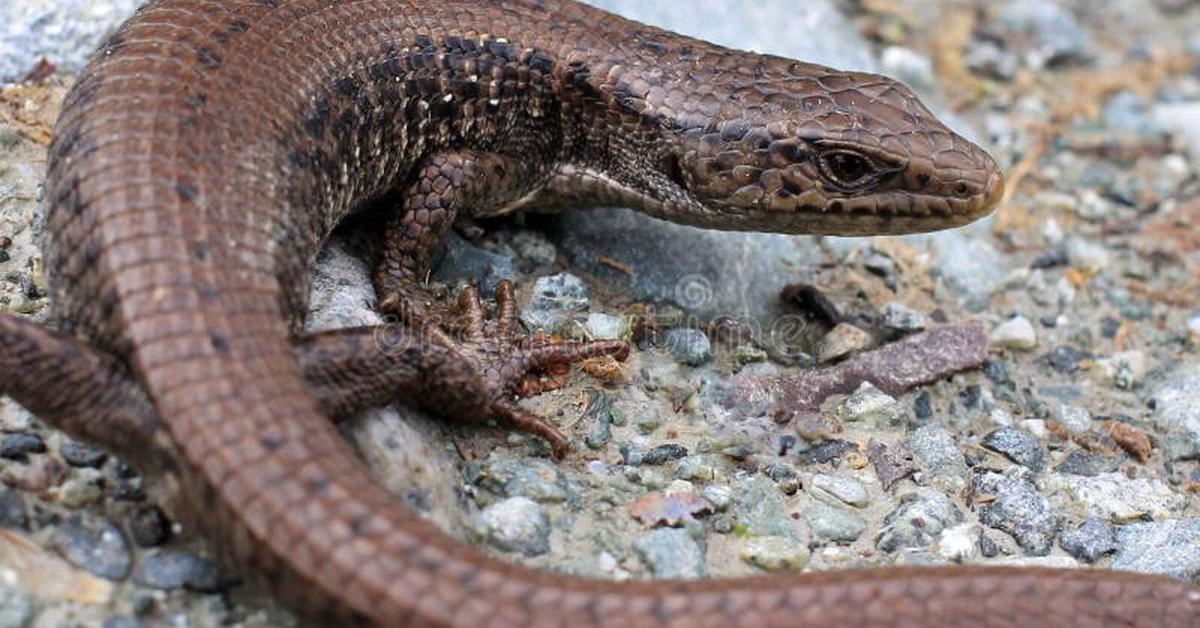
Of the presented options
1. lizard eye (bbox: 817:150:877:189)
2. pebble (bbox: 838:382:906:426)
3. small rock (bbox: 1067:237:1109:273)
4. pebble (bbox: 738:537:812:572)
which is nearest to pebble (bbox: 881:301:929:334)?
pebble (bbox: 838:382:906:426)

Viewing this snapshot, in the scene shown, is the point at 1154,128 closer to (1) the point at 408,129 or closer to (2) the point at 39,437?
(1) the point at 408,129

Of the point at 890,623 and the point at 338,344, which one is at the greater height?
the point at 338,344

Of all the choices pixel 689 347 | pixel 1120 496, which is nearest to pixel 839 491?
pixel 689 347

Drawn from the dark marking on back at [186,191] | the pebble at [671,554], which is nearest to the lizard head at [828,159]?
the pebble at [671,554]

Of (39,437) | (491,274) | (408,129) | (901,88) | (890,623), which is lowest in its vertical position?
(39,437)

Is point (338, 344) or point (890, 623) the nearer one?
point (890, 623)

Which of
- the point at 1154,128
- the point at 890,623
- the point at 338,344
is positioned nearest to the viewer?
the point at 890,623

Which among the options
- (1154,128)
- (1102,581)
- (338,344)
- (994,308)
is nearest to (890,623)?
(1102,581)

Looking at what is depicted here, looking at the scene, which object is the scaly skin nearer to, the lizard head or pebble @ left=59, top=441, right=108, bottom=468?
the lizard head
